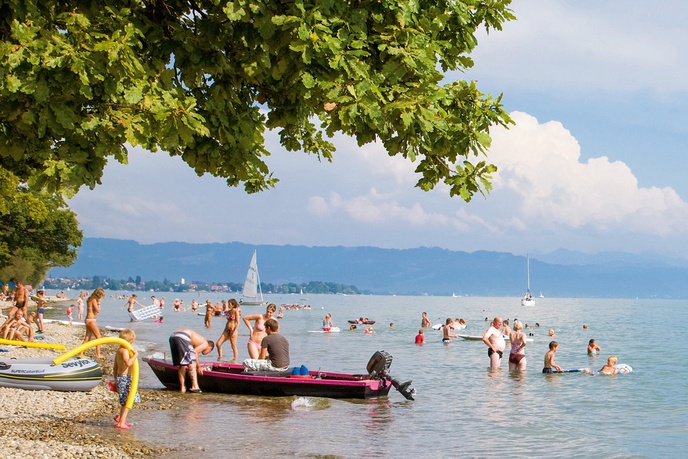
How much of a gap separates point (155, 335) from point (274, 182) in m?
40.7

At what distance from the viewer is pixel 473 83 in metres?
8.93

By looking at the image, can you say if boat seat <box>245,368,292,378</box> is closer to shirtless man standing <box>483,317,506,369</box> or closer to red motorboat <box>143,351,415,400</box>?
red motorboat <box>143,351,415,400</box>

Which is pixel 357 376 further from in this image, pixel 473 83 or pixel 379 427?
pixel 473 83

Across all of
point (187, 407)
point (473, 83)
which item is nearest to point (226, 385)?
point (187, 407)

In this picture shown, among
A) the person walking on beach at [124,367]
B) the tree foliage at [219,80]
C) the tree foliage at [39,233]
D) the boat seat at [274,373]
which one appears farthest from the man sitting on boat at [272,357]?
the tree foliage at [39,233]

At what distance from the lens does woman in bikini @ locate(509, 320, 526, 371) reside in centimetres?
2734

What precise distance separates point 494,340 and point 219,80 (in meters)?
22.1

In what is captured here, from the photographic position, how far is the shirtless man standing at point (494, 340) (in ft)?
92.9

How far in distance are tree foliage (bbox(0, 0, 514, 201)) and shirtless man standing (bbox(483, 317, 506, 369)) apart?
20018 mm

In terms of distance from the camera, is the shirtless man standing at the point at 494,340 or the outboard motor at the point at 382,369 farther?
the shirtless man standing at the point at 494,340

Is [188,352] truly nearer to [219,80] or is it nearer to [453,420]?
[453,420]

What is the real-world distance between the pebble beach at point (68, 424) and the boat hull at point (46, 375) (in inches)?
7.0

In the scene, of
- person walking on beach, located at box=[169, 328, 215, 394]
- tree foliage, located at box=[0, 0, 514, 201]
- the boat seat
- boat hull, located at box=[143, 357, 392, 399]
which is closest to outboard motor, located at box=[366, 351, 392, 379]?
boat hull, located at box=[143, 357, 392, 399]

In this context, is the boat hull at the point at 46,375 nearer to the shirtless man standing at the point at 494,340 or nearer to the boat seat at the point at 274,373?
the boat seat at the point at 274,373
